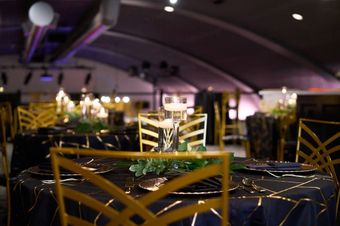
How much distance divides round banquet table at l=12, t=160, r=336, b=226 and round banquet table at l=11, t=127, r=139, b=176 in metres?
2.08

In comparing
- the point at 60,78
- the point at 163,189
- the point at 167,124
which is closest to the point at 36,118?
the point at 167,124

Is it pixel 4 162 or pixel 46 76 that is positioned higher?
pixel 46 76

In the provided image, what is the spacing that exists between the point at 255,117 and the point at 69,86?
16269 millimetres

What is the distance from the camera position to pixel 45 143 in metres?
4.04

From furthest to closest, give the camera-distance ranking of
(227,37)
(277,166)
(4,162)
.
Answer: (227,37)
(4,162)
(277,166)

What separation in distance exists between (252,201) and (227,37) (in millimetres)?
10443

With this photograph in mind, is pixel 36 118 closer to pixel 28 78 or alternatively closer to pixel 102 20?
pixel 102 20

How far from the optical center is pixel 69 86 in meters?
21.6

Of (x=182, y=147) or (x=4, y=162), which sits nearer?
(x=182, y=147)

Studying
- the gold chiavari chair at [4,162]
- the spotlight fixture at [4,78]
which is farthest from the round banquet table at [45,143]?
the spotlight fixture at [4,78]

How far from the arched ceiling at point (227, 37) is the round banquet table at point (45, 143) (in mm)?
4888

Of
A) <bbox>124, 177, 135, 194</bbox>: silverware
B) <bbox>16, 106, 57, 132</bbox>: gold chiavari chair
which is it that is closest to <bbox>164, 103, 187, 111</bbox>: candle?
<bbox>124, 177, 135, 194</bbox>: silverware

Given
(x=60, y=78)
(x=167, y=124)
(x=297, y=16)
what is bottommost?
(x=167, y=124)

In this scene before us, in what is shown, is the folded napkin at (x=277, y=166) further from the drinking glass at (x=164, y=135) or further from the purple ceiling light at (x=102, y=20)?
the purple ceiling light at (x=102, y=20)
